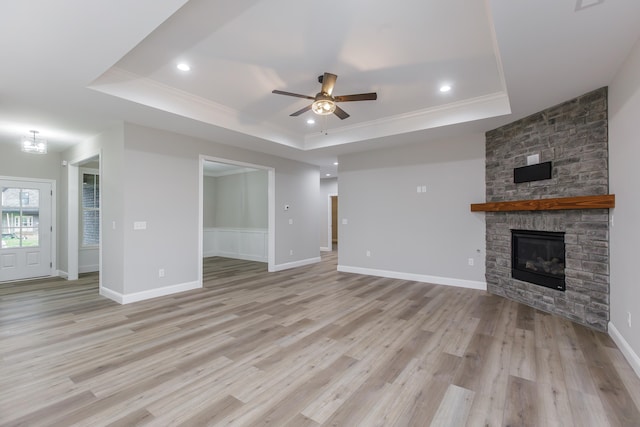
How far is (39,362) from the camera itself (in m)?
2.55

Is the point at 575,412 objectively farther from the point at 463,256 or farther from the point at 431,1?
the point at 463,256

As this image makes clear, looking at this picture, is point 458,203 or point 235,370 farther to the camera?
point 458,203

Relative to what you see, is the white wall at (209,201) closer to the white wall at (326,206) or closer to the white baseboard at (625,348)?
the white wall at (326,206)

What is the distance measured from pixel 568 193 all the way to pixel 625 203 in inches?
38.3

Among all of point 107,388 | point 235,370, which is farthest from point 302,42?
point 107,388

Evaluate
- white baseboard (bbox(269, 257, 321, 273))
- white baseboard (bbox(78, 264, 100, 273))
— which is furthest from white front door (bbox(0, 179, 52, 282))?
white baseboard (bbox(269, 257, 321, 273))

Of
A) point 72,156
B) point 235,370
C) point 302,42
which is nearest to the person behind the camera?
point 235,370

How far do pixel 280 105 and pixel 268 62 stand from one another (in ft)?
3.97

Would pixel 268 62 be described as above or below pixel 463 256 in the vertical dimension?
above

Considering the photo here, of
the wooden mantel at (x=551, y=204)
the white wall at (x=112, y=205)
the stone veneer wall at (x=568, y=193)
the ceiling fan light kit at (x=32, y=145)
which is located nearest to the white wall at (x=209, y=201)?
the white wall at (x=112, y=205)

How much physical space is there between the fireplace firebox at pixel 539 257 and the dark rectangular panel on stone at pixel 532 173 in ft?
2.42

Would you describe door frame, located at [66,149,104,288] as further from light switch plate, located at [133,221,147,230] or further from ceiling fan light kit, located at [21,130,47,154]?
light switch plate, located at [133,221,147,230]

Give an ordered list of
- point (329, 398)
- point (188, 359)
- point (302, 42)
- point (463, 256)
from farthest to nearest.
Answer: point (463, 256), point (302, 42), point (188, 359), point (329, 398)

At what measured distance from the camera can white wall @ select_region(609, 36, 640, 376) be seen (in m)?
2.44
